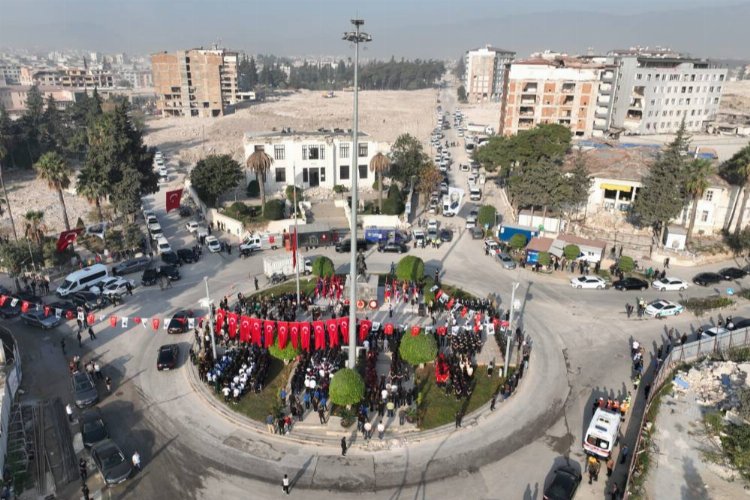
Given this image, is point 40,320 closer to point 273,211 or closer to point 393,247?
point 273,211

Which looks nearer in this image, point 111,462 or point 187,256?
point 111,462

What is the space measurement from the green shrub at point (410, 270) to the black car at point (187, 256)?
18.4 m

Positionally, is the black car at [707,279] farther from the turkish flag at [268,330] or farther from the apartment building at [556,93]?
the apartment building at [556,93]

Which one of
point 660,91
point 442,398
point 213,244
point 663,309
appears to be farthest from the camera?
point 660,91

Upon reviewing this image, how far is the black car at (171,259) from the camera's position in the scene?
4388 cm

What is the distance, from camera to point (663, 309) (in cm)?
3544

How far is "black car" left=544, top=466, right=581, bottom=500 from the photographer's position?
19906mm

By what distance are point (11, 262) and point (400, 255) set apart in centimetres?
2999

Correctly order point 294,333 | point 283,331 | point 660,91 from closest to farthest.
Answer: point 283,331 < point 294,333 < point 660,91

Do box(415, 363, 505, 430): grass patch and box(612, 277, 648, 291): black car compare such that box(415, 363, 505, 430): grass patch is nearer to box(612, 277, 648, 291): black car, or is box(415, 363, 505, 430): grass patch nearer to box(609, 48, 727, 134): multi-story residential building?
box(612, 277, 648, 291): black car

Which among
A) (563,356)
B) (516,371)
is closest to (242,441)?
(516,371)

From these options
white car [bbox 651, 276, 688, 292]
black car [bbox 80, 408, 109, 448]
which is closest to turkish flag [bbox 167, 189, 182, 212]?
black car [bbox 80, 408, 109, 448]

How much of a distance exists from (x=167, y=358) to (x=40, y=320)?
431 inches

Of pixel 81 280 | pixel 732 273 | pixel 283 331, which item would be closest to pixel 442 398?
pixel 283 331
